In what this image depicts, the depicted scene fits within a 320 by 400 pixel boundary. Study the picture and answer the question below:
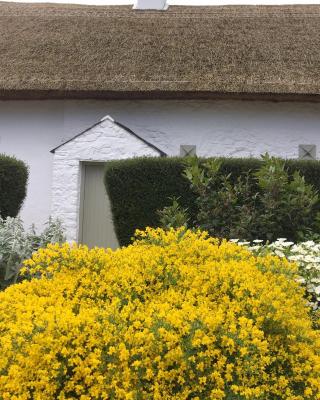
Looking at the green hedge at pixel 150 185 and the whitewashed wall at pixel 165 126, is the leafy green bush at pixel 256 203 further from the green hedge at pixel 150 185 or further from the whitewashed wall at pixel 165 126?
the whitewashed wall at pixel 165 126

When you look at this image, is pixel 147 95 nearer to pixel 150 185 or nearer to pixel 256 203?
A: pixel 150 185

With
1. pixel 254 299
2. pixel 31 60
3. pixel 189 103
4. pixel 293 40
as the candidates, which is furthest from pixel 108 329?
pixel 293 40

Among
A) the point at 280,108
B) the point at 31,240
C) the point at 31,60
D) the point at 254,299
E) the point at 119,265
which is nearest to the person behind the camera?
the point at 254,299

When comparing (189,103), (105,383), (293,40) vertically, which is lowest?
(105,383)

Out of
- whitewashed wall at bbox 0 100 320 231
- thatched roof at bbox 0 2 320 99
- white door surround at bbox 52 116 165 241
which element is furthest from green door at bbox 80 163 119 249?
thatched roof at bbox 0 2 320 99

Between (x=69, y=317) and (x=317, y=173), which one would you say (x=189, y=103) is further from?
(x=69, y=317)

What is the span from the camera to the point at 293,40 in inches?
389

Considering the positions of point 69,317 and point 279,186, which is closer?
point 69,317

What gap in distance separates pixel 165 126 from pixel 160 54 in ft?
5.44

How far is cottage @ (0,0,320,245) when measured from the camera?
816cm

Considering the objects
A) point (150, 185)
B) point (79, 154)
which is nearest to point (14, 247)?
point (150, 185)

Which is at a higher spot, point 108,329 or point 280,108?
point 280,108

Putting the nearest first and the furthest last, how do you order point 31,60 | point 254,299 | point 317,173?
point 254,299, point 317,173, point 31,60

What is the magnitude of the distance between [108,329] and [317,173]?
4.68 m
